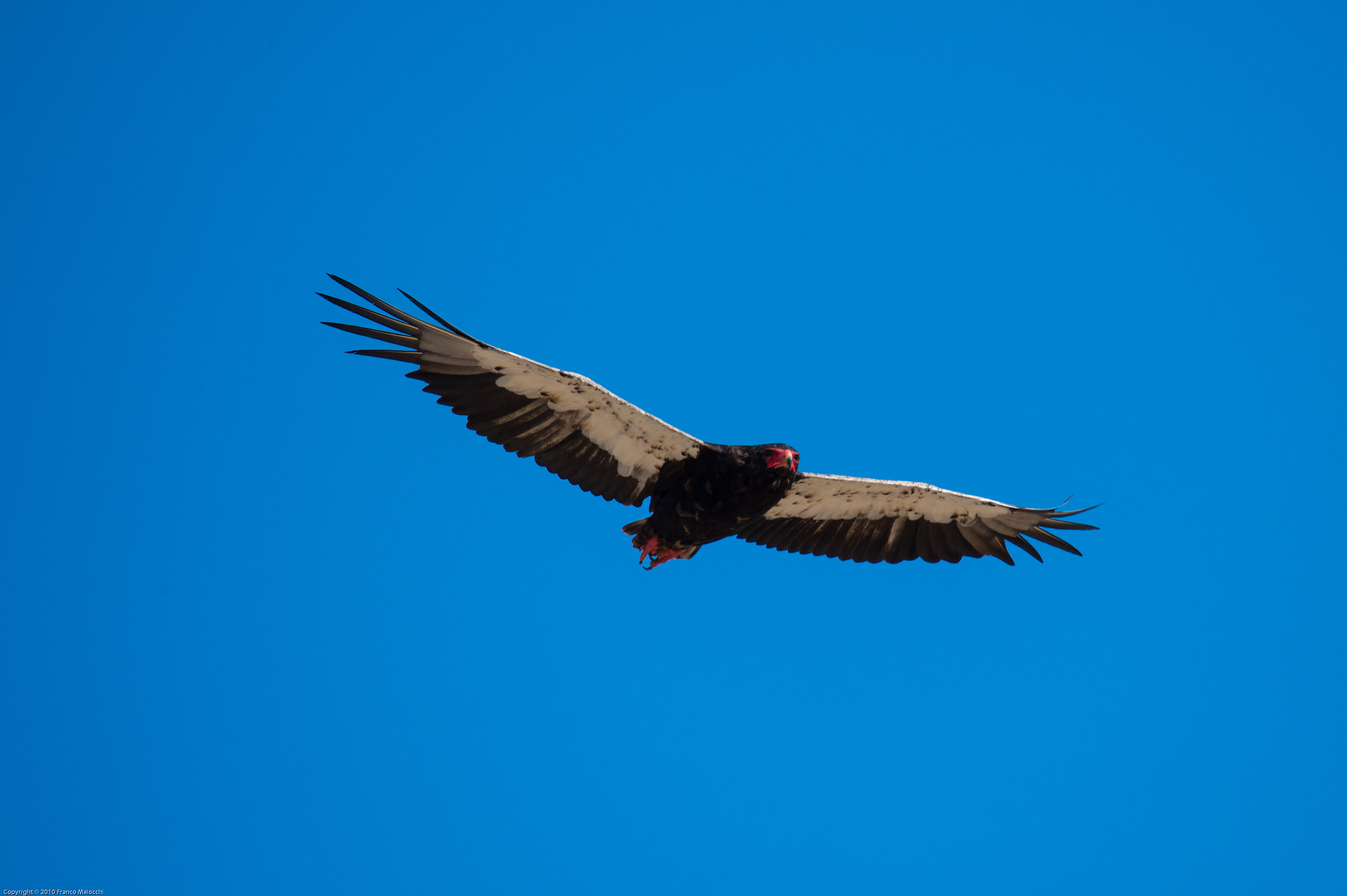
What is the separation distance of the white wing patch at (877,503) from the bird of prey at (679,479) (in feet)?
0.06

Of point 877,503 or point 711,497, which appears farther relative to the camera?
point 877,503

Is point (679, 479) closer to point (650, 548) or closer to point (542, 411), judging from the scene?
Result: point (650, 548)

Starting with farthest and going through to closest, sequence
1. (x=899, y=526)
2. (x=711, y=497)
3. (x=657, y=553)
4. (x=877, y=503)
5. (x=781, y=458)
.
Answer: (x=899, y=526) < (x=877, y=503) < (x=657, y=553) < (x=711, y=497) < (x=781, y=458)

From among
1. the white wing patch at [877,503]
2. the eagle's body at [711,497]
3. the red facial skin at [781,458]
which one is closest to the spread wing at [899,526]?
the white wing patch at [877,503]

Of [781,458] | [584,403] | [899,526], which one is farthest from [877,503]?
[584,403]

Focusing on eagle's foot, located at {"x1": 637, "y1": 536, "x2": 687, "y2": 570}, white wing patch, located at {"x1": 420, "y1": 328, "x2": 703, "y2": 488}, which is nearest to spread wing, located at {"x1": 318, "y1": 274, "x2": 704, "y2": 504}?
white wing patch, located at {"x1": 420, "y1": 328, "x2": 703, "y2": 488}

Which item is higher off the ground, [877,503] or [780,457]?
[877,503]

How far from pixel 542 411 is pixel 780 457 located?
2747 millimetres

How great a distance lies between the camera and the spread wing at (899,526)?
1283cm

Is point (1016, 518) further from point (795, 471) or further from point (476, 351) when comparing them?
point (476, 351)

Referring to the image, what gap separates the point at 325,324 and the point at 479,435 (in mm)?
2176

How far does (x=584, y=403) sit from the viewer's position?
36.9 ft

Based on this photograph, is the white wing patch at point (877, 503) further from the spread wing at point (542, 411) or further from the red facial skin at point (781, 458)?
the spread wing at point (542, 411)

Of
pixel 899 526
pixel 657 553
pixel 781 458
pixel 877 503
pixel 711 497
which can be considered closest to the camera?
pixel 781 458
